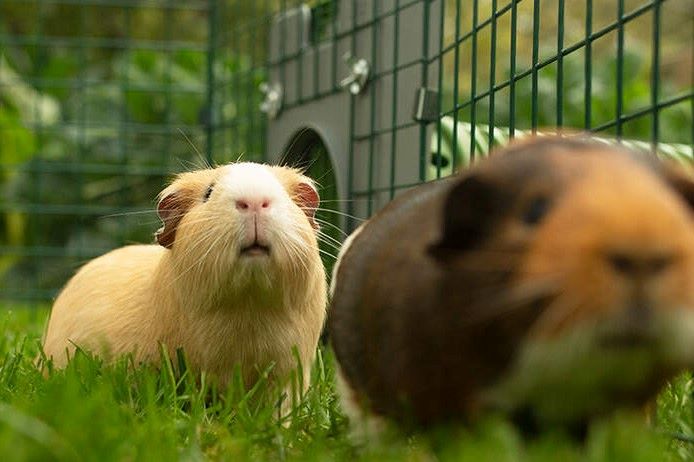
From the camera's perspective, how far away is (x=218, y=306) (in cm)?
277

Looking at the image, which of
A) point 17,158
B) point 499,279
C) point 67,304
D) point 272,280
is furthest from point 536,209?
→ point 17,158

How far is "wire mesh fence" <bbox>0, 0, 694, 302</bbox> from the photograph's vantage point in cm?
332

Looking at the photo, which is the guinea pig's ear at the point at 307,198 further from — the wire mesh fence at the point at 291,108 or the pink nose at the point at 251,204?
the pink nose at the point at 251,204

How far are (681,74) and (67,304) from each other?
42.2 ft

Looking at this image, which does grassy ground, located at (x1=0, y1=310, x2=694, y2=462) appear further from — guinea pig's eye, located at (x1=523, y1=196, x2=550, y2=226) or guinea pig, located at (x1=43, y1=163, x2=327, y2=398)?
guinea pig's eye, located at (x1=523, y1=196, x2=550, y2=226)

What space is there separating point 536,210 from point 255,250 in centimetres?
120

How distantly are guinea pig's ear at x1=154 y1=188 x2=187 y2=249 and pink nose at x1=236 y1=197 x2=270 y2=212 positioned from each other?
0.33 metres

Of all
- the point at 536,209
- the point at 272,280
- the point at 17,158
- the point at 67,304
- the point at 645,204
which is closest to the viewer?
the point at 645,204

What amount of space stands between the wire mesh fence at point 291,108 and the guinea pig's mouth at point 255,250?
36 cm

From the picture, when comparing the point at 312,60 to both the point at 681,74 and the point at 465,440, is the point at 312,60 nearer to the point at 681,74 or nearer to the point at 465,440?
the point at 465,440

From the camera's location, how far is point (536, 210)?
157cm

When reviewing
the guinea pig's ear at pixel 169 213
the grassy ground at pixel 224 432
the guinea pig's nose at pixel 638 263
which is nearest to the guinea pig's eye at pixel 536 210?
the guinea pig's nose at pixel 638 263

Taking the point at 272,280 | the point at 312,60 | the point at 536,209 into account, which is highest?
the point at 312,60

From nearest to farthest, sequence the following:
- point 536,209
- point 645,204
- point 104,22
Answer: point 645,204, point 536,209, point 104,22
